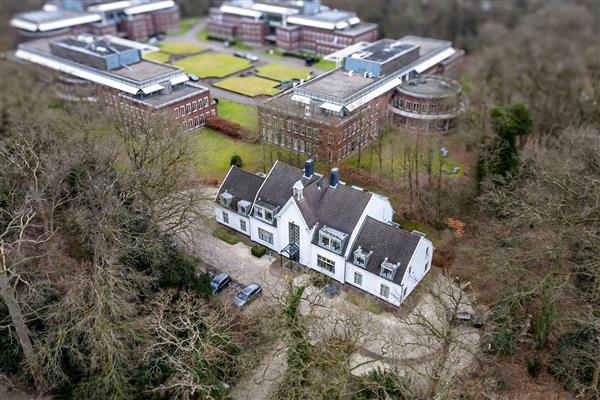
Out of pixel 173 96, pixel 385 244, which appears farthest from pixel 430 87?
pixel 385 244

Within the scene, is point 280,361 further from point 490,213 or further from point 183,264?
point 490,213

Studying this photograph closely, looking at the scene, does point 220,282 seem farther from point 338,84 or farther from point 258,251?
point 338,84

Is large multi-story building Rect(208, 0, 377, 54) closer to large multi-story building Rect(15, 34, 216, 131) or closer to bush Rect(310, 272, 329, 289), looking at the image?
large multi-story building Rect(15, 34, 216, 131)

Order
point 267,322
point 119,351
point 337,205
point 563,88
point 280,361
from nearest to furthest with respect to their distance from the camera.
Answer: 1. point 119,351
2. point 267,322
3. point 280,361
4. point 337,205
5. point 563,88

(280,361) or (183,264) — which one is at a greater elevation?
(183,264)

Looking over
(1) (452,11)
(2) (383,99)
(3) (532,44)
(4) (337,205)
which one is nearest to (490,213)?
(4) (337,205)

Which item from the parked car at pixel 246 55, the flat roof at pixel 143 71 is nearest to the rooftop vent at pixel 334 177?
the flat roof at pixel 143 71
